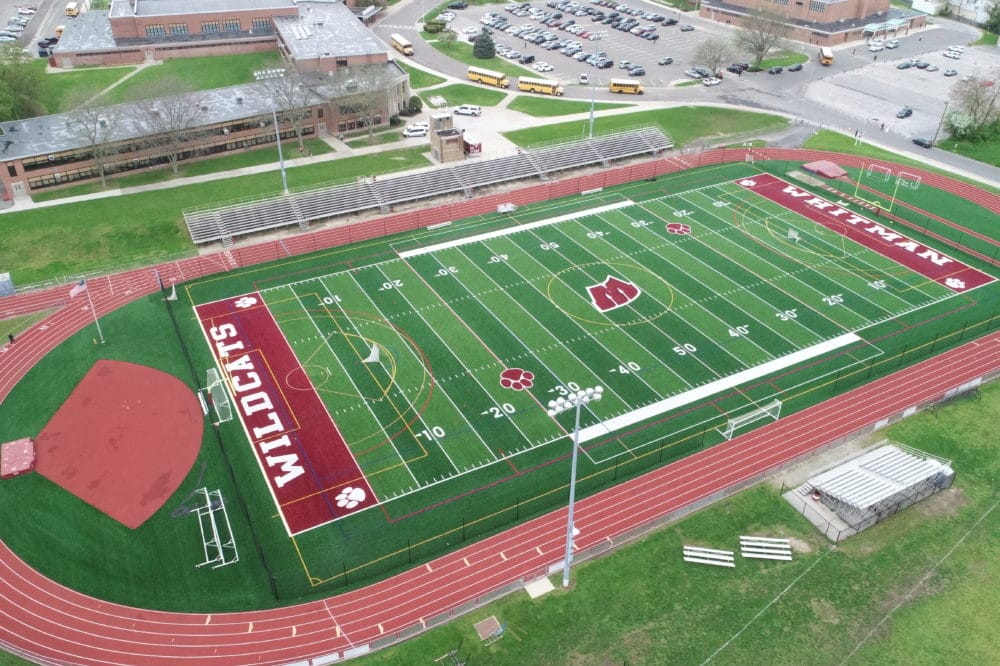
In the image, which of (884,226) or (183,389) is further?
(884,226)

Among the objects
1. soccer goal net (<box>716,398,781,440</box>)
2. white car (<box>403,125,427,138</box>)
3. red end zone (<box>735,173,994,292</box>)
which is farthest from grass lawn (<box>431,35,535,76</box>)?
soccer goal net (<box>716,398,781,440</box>)

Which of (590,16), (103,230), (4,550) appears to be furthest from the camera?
(590,16)

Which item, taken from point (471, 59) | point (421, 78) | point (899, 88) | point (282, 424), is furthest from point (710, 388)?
point (471, 59)

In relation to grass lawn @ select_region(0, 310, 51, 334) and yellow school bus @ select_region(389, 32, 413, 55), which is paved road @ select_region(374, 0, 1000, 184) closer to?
yellow school bus @ select_region(389, 32, 413, 55)

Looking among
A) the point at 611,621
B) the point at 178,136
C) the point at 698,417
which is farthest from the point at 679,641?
the point at 178,136

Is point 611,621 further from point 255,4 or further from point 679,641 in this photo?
point 255,4

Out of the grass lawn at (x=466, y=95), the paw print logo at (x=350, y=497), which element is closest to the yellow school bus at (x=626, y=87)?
the grass lawn at (x=466, y=95)

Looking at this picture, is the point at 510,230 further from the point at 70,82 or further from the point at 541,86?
the point at 70,82
